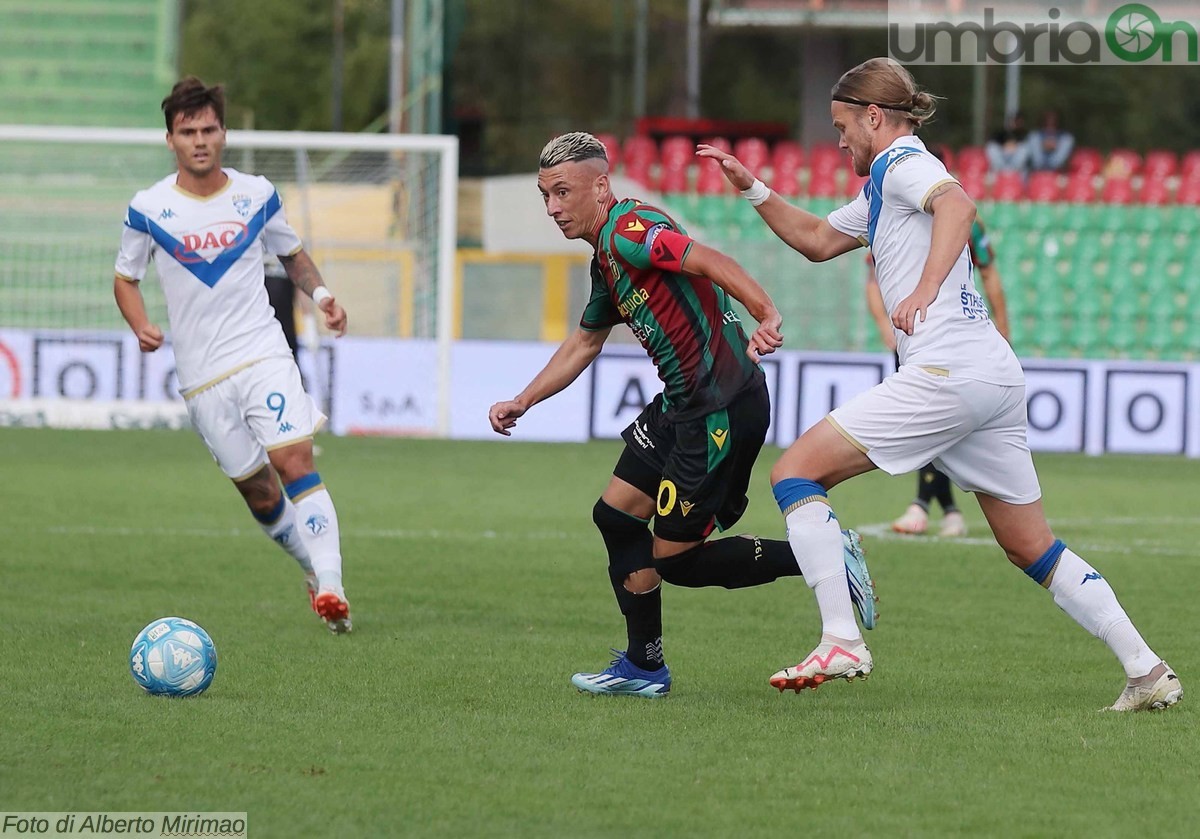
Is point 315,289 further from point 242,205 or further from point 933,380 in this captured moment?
point 933,380

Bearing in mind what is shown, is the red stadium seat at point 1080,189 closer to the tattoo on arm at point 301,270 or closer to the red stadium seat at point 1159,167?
the red stadium seat at point 1159,167

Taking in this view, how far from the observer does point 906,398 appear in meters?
5.45

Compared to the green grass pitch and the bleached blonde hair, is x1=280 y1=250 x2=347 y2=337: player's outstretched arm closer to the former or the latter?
the green grass pitch

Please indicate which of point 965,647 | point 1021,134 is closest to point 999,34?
point 1021,134

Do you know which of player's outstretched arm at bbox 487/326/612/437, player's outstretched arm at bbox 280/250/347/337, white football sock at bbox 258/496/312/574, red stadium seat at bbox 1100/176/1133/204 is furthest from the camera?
red stadium seat at bbox 1100/176/1133/204

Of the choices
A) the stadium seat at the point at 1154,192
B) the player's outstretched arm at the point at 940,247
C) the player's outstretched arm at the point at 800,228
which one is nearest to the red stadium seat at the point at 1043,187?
the stadium seat at the point at 1154,192

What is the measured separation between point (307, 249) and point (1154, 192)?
39.0ft

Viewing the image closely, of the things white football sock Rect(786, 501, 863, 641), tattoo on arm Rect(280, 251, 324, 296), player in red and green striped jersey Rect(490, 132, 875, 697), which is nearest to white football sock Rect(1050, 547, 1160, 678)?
player in red and green striped jersey Rect(490, 132, 875, 697)

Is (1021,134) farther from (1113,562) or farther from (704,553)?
(704,553)

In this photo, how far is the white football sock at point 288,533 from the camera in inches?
303

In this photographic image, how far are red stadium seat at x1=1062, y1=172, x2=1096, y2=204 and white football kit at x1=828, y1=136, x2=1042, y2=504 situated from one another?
18.8 metres

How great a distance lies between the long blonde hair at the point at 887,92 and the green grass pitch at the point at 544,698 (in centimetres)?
198

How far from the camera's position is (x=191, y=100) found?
723 centimetres

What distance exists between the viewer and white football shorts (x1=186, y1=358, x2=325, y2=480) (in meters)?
7.31
